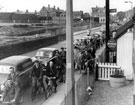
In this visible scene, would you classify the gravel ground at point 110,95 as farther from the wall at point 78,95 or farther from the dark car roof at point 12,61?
the dark car roof at point 12,61

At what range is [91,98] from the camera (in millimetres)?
9445

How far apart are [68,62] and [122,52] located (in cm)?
697

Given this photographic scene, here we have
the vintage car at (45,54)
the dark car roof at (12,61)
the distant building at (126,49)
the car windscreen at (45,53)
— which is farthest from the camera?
the car windscreen at (45,53)

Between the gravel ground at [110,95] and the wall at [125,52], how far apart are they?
1091 mm

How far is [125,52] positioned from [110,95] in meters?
3.62

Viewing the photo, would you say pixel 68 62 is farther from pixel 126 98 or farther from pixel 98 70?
pixel 98 70

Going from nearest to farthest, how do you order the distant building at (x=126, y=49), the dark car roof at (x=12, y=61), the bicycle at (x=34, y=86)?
1. the bicycle at (x=34, y=86)
2. the dark car roof at (x=12, y=61)
3. the distant building at (x=126, y=49)

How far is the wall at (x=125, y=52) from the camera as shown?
12680mm

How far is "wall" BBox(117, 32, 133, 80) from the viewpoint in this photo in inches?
499

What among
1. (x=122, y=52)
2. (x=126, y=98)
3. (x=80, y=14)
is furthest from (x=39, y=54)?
(x=80, y=14)

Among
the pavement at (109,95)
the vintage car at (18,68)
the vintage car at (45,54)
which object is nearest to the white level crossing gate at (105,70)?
the pavement at (109,95)

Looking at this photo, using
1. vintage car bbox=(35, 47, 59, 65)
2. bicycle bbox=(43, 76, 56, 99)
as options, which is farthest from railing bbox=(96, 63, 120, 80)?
bicycle bbox=(43, 76, 56, 99)

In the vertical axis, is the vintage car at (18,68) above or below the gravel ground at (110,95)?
above

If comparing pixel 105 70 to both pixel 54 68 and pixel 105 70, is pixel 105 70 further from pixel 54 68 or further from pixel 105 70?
pixel 54 68
